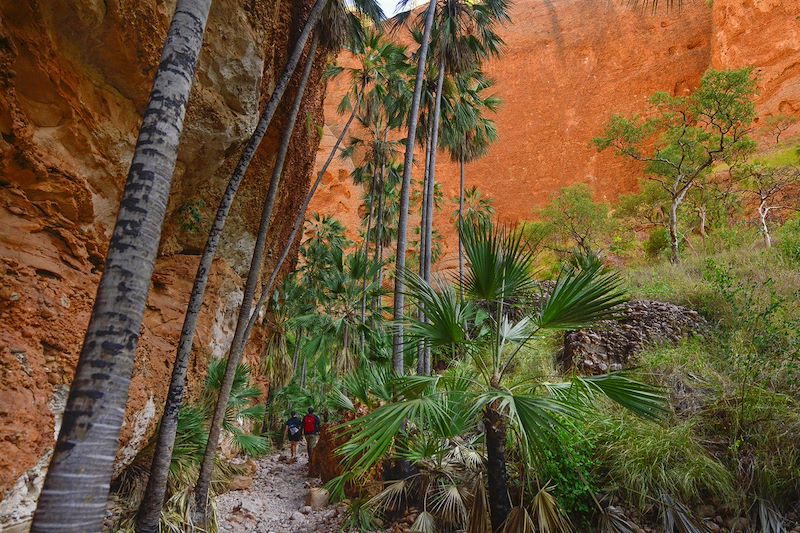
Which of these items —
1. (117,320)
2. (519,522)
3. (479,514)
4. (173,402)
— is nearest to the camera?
(117,320)

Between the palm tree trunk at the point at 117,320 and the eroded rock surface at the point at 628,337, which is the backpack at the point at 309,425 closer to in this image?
the eroded rock surface at the point at 628,337

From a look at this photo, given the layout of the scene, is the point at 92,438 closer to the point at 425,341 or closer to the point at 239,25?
the point at 425,341

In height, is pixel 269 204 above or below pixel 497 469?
above

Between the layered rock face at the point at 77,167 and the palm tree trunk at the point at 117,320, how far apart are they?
9.77 feet

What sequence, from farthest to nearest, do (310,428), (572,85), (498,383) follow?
(572,85) < (310,428) < (498,383)

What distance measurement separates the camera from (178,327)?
7844 mm

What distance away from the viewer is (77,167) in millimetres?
5402

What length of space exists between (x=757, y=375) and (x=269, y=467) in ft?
36.9

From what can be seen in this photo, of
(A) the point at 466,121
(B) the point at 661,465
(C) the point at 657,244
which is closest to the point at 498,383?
(B) the point at 661,465

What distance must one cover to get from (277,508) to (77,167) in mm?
6644

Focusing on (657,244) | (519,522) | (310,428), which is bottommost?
(310,428)

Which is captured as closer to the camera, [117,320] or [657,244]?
[117,320]

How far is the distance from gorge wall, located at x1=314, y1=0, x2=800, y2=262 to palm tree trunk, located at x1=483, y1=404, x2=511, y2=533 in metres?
28.3

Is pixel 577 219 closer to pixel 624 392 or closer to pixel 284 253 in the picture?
pixel 284 253
